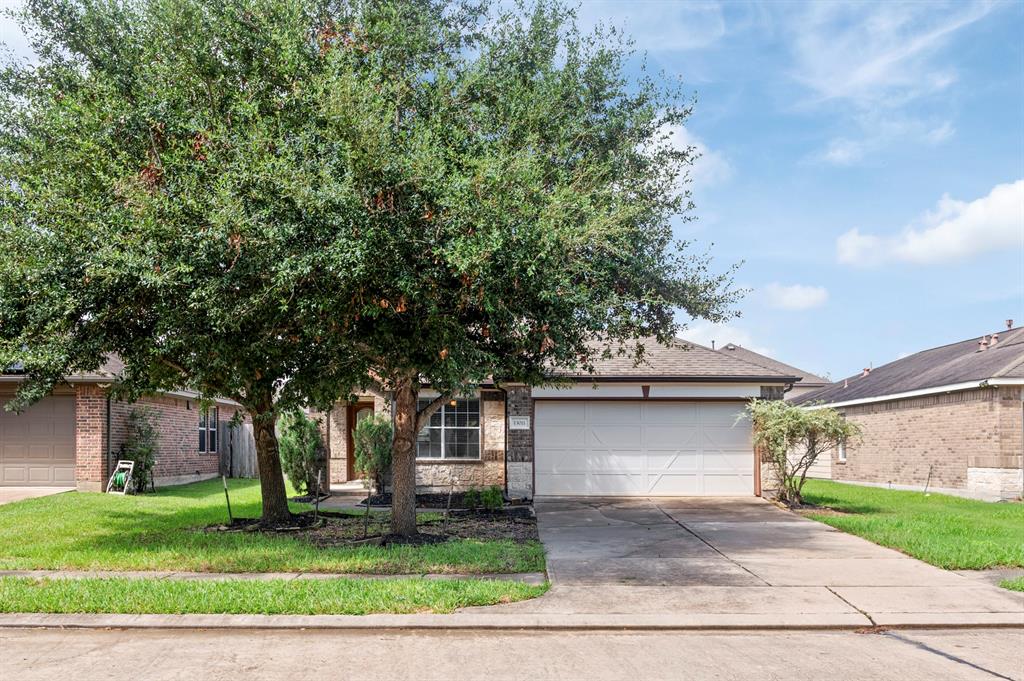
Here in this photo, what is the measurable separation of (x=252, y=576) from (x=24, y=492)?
1269 centimetres

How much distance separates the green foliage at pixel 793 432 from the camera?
1672 cm

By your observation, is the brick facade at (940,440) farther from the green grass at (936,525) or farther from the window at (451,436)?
the window at (451,436)

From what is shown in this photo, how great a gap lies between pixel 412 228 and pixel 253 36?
351cm

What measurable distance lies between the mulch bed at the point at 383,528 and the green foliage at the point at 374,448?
311 cm

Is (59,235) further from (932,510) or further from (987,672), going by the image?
(932,510)

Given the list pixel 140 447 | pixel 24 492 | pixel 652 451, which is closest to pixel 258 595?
pixel 652 451

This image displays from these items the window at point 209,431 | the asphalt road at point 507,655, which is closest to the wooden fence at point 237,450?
the window at point 209,431

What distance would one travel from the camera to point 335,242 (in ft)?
29.1

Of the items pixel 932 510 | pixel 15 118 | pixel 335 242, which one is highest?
pixel 15 118

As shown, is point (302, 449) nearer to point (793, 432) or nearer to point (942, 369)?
point (793, 432)

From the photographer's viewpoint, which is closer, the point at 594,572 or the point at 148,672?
the point at 148,672

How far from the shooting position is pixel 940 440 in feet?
73.7

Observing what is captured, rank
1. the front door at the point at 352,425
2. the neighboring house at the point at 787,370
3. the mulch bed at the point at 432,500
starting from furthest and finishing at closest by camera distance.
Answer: the neighboring house at the point at 787,370 < the front door at the point at 352,425 < the mulch bed at the point at 432,500

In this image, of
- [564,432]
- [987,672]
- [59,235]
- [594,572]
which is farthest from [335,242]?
[564,432]
